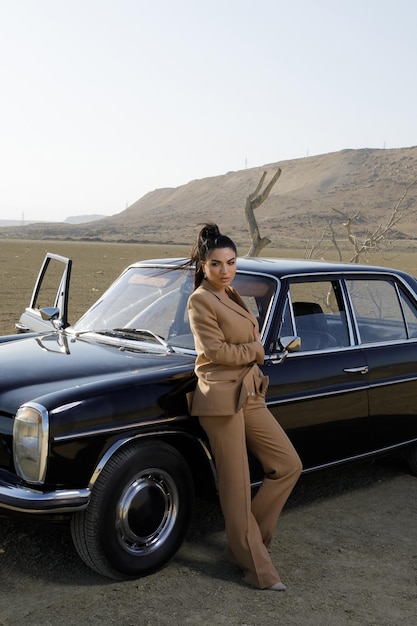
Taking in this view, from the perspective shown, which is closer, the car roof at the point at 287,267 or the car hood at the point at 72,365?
the car hood at the point at 72,365

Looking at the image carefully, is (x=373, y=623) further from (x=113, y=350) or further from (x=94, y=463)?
(x=113, y=350)

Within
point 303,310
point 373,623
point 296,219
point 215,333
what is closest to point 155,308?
point 303,310

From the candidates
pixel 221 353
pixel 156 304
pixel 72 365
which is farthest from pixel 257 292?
pixel 72 365

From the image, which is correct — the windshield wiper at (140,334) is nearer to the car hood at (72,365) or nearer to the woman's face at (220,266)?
the car hood at (72,365)

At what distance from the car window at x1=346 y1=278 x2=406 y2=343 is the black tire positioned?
1.77m

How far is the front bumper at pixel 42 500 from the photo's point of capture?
3783 mm

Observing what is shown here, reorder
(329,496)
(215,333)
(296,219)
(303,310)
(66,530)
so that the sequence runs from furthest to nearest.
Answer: (296,219), (329,496), (303,310), (66,530), (215,333)

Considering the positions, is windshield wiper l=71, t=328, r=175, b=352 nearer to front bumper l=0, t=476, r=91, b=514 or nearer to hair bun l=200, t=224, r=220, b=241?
hair bun l=200, t=224, r=220, b=241

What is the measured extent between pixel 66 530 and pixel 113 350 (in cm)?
105

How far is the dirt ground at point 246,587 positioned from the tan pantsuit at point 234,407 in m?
0.21

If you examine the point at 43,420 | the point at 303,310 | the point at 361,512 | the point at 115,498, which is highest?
the point at 303,310

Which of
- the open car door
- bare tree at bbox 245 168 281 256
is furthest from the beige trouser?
bare tree at bbox 245 168 281 256

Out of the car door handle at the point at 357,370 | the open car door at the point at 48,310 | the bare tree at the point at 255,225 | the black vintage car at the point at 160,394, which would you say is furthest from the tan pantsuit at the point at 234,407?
the bare tree at the point at 255,225

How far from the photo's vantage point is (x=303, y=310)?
17.0 feet
